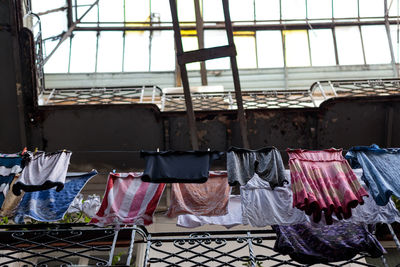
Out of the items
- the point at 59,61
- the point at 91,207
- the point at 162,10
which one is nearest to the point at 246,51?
the point at 162,10

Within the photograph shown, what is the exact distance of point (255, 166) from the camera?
311 inches

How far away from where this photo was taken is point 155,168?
784 cm

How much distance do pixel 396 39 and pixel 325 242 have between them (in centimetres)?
1147

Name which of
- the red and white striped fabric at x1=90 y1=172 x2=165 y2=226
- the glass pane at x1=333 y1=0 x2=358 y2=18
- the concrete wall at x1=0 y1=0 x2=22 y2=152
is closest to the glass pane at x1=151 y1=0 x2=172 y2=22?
the glass pane at x1=333 y1=0 x2=358 y2=18

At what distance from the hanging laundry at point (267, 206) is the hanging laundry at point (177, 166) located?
0.71 m

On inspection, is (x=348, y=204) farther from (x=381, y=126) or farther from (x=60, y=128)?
(x=60, y=128)

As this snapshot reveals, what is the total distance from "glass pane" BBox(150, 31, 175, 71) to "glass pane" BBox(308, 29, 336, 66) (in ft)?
15.0

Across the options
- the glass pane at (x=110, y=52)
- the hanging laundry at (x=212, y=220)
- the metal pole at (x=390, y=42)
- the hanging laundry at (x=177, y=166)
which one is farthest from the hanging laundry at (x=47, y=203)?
the metal pole at (x=390, y=42)

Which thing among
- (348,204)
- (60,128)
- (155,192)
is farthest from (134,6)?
(348,204)

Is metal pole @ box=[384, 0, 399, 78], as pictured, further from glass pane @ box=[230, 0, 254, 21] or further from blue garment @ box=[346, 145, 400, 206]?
blue garment @ box=[346, 145, 400, 206]

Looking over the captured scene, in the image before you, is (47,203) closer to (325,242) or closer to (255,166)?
(255,166)

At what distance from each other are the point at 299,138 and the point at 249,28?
6862 millimetres

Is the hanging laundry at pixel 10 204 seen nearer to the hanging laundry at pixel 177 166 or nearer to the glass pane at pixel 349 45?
the hanging laundry at pixel 177 166

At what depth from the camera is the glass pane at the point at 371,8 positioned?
674 inches
